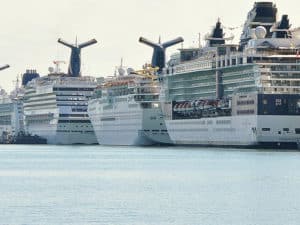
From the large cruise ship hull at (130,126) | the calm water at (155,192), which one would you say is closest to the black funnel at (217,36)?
the large cruise ship hull at (130,126)

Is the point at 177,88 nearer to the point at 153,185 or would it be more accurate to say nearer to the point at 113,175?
the point at 113,175

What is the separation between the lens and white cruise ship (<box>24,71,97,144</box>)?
17938cm

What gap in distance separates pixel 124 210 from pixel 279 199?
8.61 meters

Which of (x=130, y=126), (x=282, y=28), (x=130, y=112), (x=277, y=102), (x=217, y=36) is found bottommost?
(x=130, y=126)

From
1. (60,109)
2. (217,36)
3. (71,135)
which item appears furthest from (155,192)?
(60,109)

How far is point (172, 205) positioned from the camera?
6531 cm

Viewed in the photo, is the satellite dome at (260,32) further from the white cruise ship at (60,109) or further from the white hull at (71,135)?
the white hull at (71,135)

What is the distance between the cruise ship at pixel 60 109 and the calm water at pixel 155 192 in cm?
7074

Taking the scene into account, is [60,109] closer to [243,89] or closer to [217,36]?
[217,36]

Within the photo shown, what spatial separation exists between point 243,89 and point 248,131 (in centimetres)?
716

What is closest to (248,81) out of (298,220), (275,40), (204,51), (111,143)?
(275,40)

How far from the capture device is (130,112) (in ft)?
504

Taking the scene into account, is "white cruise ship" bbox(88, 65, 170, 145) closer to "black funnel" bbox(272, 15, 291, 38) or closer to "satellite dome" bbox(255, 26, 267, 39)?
"satellite dome" bbox(255, 26, 267, 39)

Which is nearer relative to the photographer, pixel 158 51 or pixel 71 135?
pixel 158 51
